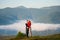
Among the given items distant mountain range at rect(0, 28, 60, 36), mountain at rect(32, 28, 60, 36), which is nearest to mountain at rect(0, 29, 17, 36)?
distant mountain range at rect(0, 28, 60, 36)

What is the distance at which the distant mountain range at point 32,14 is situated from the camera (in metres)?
1.76

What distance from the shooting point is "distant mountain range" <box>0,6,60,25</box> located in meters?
1.76

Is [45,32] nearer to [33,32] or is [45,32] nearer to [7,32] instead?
[33,32]

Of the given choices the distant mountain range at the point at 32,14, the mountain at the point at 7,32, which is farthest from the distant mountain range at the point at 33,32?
the distant mountain range at the point at 32,14

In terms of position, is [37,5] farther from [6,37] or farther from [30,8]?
[6,37]

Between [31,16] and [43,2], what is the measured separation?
0.72ft

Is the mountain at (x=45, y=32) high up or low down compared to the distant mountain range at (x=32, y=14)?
down

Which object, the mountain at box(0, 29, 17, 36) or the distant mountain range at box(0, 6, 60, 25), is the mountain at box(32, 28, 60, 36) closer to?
the distant mountain range at box(0, 6, 60, 25)

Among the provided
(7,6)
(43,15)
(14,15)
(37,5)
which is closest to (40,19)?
(43,15)

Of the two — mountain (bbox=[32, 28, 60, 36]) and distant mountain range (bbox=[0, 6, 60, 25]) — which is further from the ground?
distant mountain range (bbox=[0, 6, 60, 25])

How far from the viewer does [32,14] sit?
1.78 metres

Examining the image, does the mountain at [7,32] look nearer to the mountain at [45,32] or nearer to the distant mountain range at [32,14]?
the distant mountain range at [32,14]

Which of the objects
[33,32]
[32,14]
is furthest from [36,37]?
[32,14]

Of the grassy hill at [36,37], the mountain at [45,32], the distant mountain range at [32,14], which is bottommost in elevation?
the grassy hill at [36,37]
